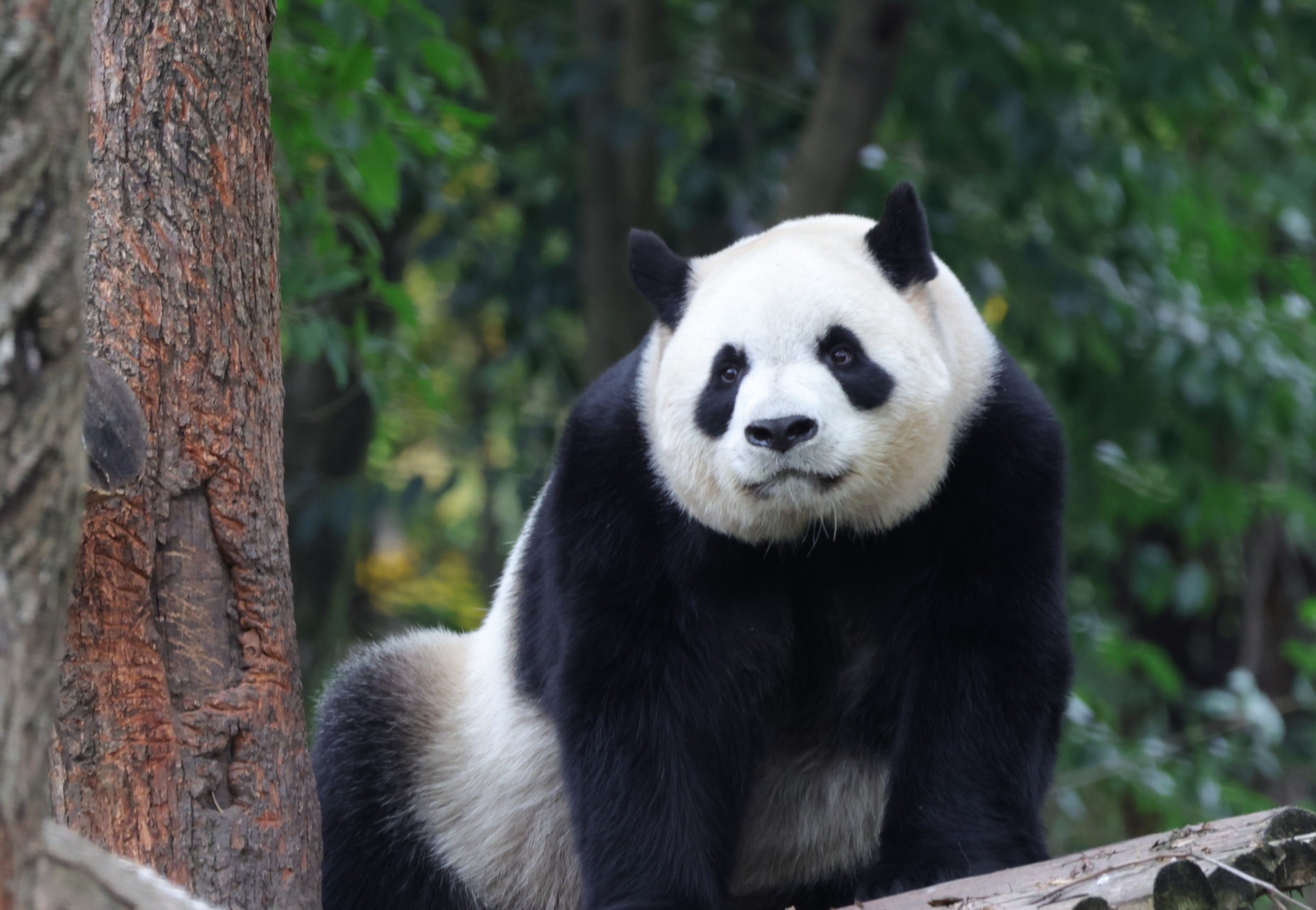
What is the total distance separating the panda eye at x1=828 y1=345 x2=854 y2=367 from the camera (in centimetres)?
286

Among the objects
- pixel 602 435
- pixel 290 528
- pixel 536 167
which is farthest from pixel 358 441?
pixel 602 435

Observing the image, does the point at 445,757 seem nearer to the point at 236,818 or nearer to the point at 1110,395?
the point at 236,818

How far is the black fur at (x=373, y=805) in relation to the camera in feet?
11.3

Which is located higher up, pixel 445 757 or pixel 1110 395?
pixel 445 757

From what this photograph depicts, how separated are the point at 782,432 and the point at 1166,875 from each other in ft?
3.40

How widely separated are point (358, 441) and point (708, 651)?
161 inches

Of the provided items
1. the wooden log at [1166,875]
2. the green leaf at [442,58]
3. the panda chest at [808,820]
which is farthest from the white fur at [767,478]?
the green leaf at [442,58]

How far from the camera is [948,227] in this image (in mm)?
5570

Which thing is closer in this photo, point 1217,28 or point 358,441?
point 1217,28

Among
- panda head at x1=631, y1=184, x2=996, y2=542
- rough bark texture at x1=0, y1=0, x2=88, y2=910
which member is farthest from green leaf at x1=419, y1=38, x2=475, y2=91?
rough bark texture at x1=0, y1=0, x2=88, y2=910

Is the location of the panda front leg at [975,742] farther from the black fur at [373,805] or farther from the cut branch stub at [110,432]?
the cut branch stub at [110,432]

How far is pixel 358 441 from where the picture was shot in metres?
6.76

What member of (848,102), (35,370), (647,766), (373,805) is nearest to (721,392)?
(647,766)

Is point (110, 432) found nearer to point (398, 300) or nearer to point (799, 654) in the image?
point (799, 654)
